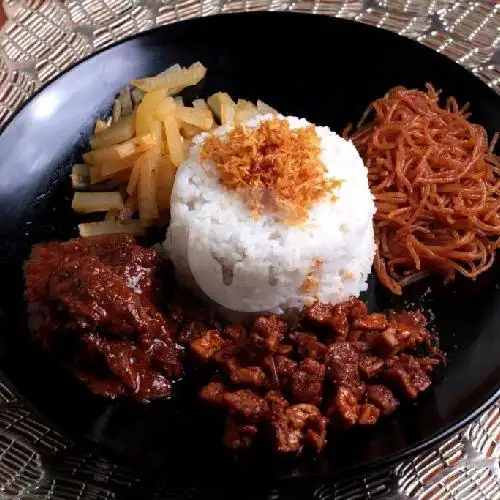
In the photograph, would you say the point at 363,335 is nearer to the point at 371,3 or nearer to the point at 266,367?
the point at 266,367

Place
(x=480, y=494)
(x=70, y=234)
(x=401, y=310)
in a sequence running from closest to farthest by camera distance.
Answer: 1. (x=480, y=494)
2. (x=401, y=310)
3. (x=70, y=234)

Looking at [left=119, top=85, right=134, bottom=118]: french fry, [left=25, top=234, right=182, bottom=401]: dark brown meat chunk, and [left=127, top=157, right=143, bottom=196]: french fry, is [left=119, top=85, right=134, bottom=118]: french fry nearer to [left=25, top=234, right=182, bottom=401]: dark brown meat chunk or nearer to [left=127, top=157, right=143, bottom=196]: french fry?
[left=127, top=157, right=143, bottom=196]: french fry

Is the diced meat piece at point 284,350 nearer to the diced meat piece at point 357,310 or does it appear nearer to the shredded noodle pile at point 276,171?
the diced meat piece at point 357,310

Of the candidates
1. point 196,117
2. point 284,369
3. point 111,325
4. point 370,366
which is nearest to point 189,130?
point 196,117

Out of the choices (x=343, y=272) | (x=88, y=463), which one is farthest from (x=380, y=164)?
(x=88, y=463)

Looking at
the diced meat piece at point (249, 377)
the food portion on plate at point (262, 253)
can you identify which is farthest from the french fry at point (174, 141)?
the diced meat piece at point (249, 377)

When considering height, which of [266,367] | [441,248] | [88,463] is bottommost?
[88,463]

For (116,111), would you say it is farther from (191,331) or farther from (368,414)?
(368,414)
